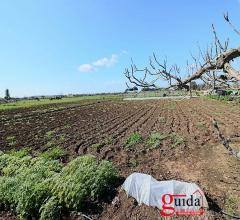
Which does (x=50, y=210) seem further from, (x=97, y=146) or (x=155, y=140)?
(x=155, y=140)

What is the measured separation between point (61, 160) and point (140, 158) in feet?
9.33

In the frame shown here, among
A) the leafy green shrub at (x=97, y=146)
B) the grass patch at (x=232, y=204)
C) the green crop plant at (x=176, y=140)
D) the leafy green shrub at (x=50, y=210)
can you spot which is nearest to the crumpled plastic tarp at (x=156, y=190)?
the grass patch at (x=232, y=204)

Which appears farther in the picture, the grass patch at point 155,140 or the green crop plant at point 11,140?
the green crop plant at point 11,140

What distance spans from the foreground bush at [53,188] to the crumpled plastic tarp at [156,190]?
2.55ft

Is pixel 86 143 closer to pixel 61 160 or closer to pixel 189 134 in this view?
pixel 61 160

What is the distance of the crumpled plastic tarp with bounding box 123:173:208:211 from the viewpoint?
6.64 m

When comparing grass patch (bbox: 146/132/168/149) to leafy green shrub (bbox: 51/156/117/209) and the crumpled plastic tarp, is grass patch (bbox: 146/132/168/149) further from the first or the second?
the crumpled plastic tarp

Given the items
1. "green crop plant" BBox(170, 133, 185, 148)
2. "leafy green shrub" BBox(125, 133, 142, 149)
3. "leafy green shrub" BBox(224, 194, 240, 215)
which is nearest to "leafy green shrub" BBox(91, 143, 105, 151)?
"leafy green shrub" BBox(125, 133, 142, 149)

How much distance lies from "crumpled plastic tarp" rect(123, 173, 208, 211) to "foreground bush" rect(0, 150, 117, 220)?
78 cm

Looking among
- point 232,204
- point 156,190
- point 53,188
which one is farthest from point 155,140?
point 53,188

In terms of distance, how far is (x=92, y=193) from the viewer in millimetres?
7207

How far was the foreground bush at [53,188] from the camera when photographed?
22.8ft

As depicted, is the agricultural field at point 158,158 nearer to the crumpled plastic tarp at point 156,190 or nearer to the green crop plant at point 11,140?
the green crop plant at point 11,140

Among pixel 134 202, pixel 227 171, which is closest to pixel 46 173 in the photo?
pixel 134 202
